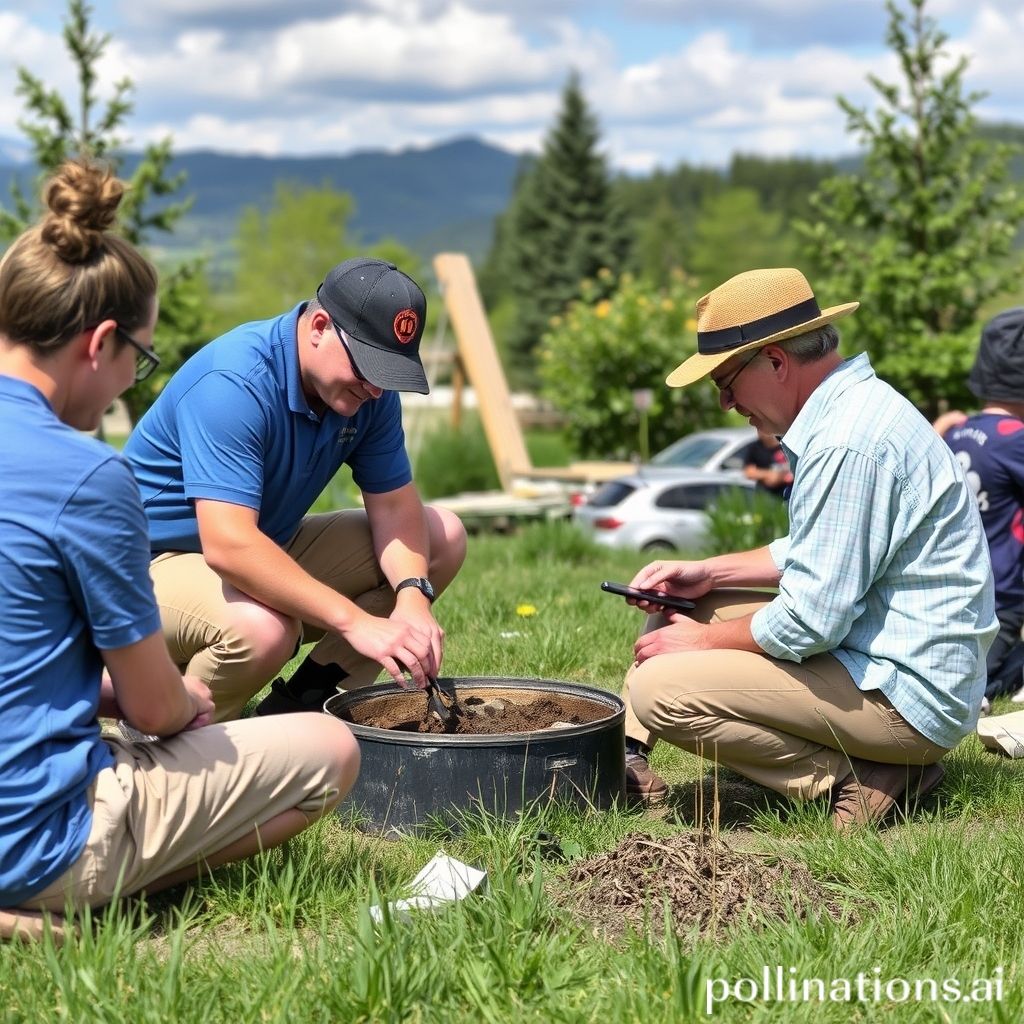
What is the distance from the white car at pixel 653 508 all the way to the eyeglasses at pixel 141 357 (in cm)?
1356

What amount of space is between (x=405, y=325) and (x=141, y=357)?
126 centimetres

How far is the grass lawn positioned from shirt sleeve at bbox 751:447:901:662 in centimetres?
59

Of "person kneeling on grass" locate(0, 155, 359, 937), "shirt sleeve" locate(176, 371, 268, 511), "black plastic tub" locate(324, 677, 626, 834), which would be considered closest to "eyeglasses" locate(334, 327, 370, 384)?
"shirt sleeve" locate(176, 371, 268, 511)

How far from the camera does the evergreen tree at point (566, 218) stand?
56156 mm

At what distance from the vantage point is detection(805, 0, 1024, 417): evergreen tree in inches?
576

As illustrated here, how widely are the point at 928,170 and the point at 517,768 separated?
1307 cm

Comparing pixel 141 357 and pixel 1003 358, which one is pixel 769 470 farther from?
pixel 141 357

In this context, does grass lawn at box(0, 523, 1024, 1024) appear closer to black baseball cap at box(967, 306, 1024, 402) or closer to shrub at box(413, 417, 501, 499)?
black baseball cap at box(967, 306, 1024, 402)

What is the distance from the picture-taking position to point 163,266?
58.8ft

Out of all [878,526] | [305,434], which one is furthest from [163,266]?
[878,526]

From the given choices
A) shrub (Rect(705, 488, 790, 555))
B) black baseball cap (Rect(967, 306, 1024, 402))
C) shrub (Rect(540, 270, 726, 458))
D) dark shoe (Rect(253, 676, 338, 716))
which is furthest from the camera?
shrub (Rect(540, 270, 726, 458))

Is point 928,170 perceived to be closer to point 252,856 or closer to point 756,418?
point 756,418

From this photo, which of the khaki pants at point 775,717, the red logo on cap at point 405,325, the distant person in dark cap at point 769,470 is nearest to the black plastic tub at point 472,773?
the khaki pants at point 775,717

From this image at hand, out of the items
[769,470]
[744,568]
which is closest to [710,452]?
[769,470]
